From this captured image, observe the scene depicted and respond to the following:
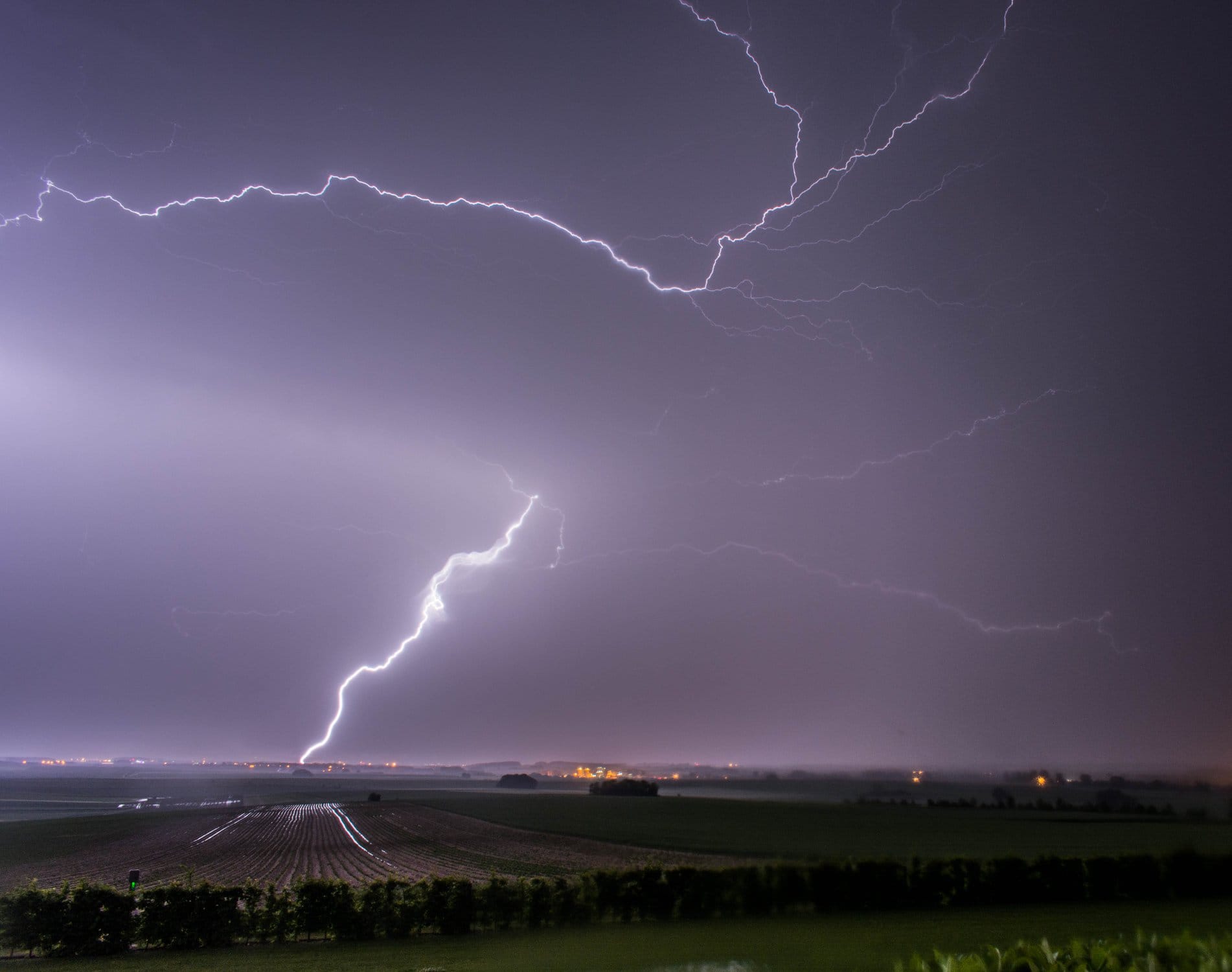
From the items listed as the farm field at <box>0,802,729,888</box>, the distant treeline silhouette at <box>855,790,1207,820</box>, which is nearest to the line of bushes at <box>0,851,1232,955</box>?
the farm field at <box>0,802,729,888</box>

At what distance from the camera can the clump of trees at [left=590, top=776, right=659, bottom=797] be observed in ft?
269

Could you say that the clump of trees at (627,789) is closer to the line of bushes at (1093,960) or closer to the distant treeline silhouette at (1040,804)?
the distant treeline silhouette at (1040,804)

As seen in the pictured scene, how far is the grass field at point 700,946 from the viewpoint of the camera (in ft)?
36.0

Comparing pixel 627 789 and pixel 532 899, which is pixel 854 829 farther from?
pixel 627 789

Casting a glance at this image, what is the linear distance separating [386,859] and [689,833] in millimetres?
17775

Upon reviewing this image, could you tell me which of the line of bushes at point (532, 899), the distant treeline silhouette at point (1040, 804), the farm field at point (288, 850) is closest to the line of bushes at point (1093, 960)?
the line of bushes at point (532, 899)

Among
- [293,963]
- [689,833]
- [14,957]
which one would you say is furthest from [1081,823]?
[14,957]

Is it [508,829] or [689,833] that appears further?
[508,829]

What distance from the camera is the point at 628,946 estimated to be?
12.2 m

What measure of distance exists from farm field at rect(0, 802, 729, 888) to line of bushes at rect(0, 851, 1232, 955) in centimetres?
390

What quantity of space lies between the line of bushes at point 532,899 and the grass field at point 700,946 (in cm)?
43

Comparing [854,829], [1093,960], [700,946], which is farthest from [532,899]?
[854,829]

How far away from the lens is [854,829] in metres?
39.2

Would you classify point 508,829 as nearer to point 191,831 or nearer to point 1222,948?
point 191,831
